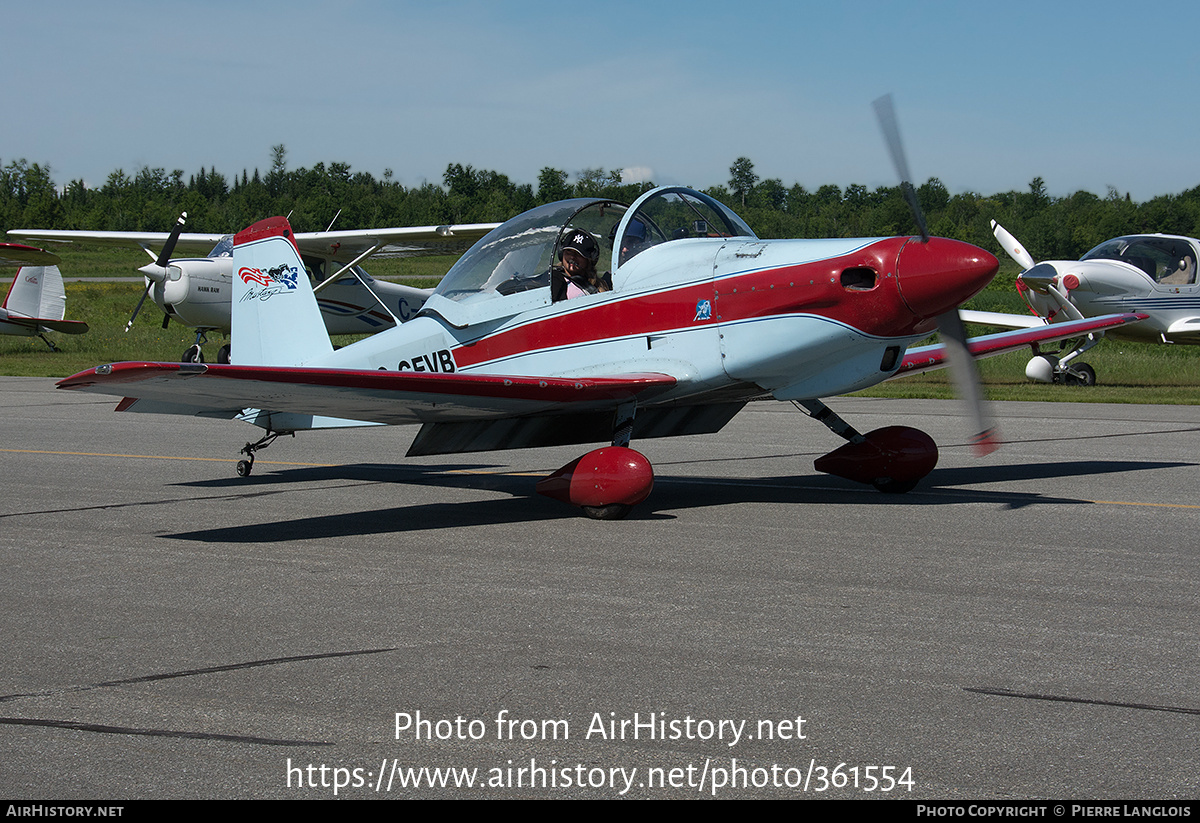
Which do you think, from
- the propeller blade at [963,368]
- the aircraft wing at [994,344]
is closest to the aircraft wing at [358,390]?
the propeller blade at [963,368]

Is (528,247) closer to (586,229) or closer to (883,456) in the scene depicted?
(586,229)

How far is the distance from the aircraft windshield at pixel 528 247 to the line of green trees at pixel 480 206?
46710 millimetres

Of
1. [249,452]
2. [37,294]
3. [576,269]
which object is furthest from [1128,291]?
[37,294]

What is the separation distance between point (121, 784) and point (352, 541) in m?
3.86

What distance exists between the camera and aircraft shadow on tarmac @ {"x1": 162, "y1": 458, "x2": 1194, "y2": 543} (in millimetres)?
7402

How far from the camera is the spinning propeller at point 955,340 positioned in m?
6.94

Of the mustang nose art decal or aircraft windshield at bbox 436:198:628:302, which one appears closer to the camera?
aircraft windshield at bbox 436:198:628:302

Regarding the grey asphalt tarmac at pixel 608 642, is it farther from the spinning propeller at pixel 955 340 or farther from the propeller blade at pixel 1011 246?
the propeller blade at pixel 1011 246

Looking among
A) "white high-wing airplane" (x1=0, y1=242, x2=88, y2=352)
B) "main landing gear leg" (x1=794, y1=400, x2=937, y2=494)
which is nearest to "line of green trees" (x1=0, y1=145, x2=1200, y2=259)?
"white high-wing airplane" (x1=0, y1=242, x2=88, y2=352)

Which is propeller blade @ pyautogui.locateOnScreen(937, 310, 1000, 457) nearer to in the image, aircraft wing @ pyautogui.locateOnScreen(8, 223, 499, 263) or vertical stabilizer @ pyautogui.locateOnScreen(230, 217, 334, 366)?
vertical stabilizer @ pyautogui.locateOnScreen(230, 217, 334, 366)

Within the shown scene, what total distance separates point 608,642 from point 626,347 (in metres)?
3.68

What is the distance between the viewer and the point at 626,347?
7805mm

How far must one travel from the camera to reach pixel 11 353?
30.3m

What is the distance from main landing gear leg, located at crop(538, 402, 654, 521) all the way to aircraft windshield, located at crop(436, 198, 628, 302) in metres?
1.53
